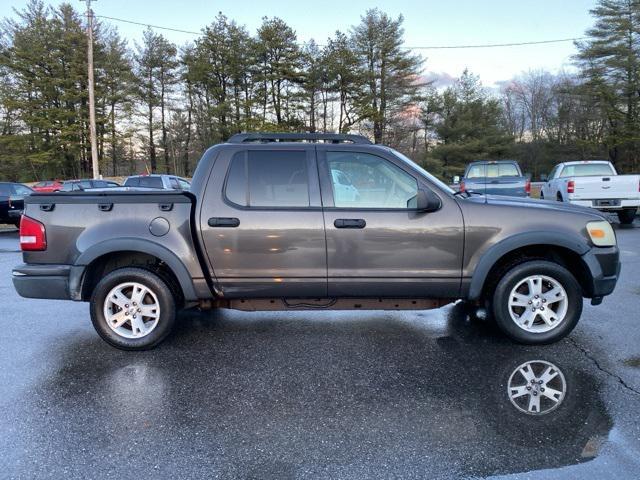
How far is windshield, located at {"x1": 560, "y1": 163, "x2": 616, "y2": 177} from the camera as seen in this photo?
536 inches

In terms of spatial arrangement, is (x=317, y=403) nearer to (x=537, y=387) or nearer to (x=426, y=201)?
(x=537, y=387)

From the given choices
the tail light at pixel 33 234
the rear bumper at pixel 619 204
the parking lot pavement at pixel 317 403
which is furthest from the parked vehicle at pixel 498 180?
the tail light at pixel 33 234

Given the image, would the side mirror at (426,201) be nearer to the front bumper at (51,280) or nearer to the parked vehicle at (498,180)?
the front bumper at (51,280)

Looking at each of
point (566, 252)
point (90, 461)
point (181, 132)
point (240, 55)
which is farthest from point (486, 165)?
point (181, 132)

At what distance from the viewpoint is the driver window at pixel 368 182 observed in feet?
12.8

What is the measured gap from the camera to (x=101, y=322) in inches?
156

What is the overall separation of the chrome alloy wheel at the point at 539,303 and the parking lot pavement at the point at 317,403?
253 mm

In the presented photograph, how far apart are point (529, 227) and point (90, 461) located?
3.73m

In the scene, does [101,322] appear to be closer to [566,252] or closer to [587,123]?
[566,252]

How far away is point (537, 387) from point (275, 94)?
4149cm

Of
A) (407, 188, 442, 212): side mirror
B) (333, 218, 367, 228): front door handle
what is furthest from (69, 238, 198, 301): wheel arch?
(407, 188, 442, 212): side mirror

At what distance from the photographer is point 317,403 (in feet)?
9.92

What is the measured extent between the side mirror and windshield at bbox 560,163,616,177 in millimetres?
12020

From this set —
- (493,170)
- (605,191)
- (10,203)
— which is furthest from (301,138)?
(10,203)
